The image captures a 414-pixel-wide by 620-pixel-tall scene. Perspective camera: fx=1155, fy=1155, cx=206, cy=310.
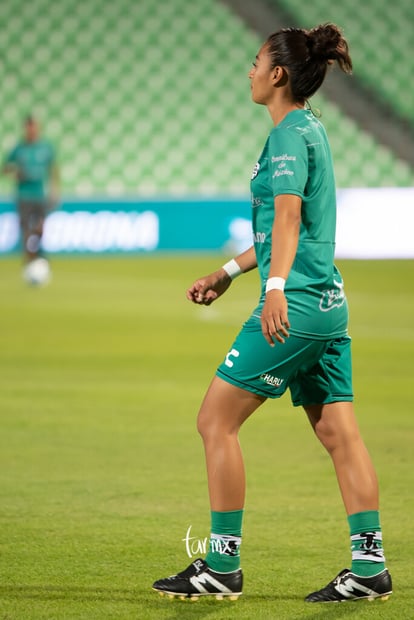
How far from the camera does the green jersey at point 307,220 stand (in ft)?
12.3

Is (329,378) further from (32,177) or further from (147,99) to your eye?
(147,99)

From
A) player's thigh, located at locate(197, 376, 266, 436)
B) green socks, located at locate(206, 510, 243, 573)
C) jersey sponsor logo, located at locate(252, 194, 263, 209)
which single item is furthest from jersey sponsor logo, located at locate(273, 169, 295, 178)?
green socks, located at locate(206, 510, 243, 573)

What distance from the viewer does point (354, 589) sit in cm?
396

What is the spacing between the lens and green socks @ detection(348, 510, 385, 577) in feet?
13.0

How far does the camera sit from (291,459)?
6336 millimetres

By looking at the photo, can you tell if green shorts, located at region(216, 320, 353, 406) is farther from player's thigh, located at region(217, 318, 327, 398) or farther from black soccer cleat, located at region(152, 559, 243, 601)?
black soccer cleat, located at region(152, 559, 243, 601)

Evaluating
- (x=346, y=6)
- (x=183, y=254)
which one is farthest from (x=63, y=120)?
(x=346, y=6)

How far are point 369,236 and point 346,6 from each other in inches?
278

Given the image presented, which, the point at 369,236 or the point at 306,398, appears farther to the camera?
the point at 369,236

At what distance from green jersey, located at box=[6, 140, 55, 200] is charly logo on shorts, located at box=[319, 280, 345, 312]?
556 inches

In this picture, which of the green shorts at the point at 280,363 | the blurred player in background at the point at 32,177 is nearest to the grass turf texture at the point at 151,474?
the green shorts at the point at 280,363

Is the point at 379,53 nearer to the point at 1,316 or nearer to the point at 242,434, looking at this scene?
the point at 1,316

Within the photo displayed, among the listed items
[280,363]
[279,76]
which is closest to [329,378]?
[280,363]

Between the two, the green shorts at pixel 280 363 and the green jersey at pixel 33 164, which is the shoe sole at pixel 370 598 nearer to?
the green shorts at pixel 280 363
